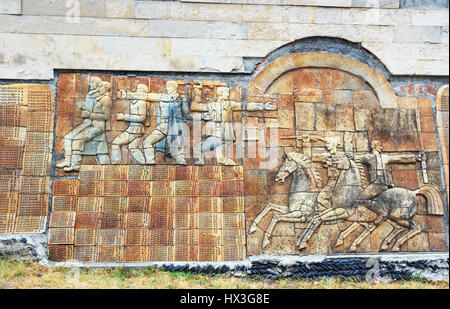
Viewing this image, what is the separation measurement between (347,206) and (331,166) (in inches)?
27.8

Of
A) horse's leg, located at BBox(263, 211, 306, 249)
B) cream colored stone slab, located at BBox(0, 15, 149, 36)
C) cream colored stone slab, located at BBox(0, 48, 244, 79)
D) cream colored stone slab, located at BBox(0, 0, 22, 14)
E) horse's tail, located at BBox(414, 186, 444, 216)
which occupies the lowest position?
horse's leg, located at BBox(263, 211, 306, 249)

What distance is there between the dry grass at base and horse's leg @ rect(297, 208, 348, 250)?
624mm

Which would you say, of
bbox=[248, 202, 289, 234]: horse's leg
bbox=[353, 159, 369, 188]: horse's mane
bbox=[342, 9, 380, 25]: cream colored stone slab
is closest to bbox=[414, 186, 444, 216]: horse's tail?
bbox=[353, 159, 369, 188]: horse's mane

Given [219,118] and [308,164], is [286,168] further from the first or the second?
[219,118]

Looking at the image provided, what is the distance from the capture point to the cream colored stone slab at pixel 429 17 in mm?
8531

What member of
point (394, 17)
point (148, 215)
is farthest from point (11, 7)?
point (394, 17)

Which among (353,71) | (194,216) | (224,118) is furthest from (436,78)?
(194,216)

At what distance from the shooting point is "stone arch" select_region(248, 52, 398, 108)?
8.19m

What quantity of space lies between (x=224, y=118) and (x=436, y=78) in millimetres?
3919

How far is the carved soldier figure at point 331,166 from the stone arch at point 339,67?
1.19 m

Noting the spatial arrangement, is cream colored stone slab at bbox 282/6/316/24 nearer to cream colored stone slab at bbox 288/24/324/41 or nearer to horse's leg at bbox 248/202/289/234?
cream colored stone slab at bbox 288/24/324/41

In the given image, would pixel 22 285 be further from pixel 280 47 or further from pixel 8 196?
pixel 280 47

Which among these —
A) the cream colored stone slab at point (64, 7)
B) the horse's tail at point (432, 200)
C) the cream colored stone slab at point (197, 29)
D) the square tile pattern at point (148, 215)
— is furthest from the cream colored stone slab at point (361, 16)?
the cream colored stone slab at point (64, 7)

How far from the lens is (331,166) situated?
7.92 metres
